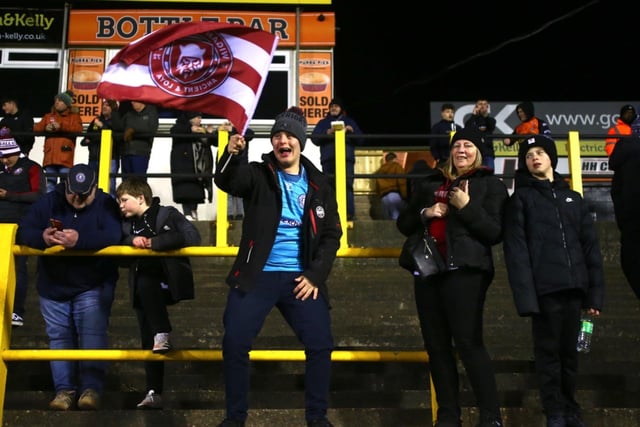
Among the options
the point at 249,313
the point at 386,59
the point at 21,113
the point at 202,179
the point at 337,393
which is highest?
the point at 386,59

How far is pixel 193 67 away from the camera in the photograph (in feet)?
17.2

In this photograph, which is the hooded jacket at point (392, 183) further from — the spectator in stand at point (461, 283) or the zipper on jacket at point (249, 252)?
the zipper on jacket at point (249, 252)

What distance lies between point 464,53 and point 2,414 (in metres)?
20.8

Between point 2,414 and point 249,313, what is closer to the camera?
point 249,313

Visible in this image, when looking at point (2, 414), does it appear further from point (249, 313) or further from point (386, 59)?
point (386, 59)

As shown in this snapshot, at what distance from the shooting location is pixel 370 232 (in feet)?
32.4

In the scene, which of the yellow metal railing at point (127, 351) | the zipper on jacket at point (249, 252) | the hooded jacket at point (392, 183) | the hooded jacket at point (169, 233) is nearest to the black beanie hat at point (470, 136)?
the yellow metal railing at point (127, 351)

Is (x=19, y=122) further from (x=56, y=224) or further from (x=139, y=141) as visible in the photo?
(x=56, y=224)

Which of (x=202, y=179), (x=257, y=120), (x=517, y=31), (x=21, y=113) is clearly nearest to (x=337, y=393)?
(x=202, y=179)

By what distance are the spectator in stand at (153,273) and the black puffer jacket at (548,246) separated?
1840 mm

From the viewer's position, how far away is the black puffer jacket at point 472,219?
4.59m

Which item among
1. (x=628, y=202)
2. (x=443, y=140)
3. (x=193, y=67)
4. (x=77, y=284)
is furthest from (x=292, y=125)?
(x=443, y=140)

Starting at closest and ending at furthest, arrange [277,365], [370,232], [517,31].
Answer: [277,365]
[370,232]
[517,31]

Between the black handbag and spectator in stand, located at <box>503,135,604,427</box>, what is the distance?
486 millimetres
